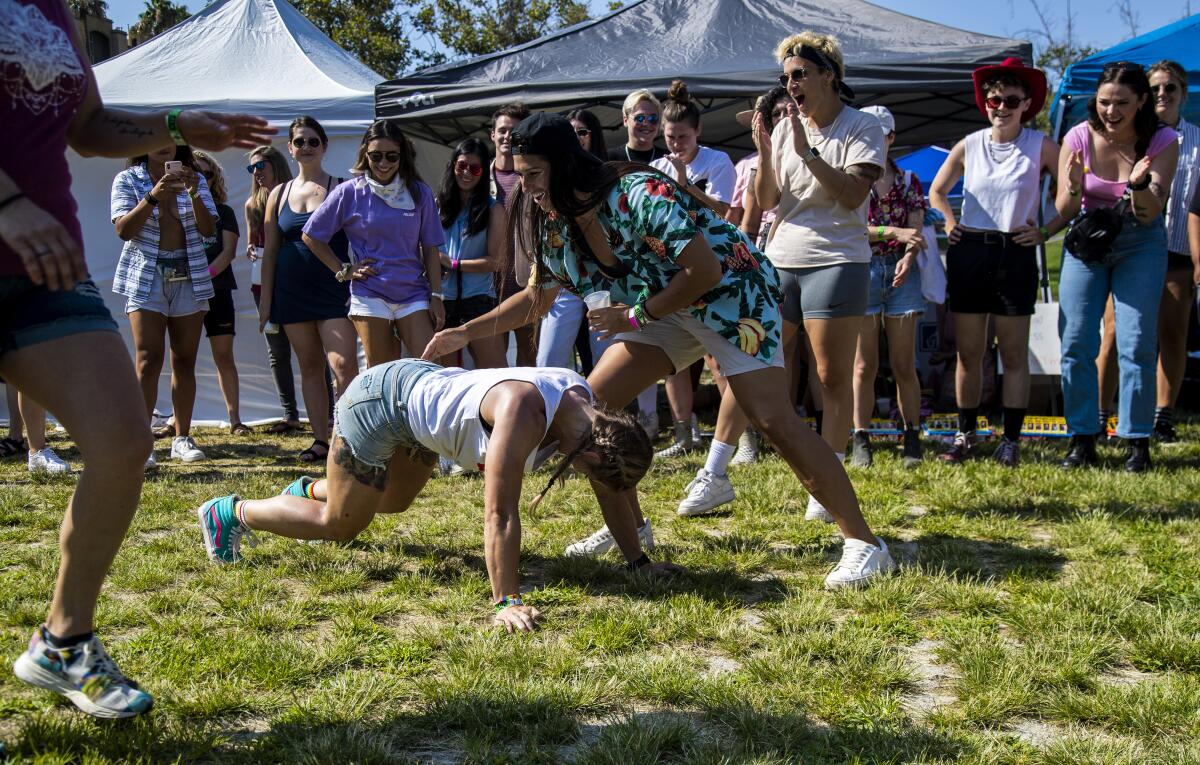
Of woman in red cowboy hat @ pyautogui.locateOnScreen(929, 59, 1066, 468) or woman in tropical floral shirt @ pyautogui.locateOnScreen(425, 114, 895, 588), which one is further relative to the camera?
woman in red cowboy hat @ pyautogui.locateOnScreen(929, 59, 1066, 468)

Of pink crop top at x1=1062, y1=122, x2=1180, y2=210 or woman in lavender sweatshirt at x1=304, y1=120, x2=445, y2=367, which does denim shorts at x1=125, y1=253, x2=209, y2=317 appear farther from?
pink crop top at x1=1062, y1=122, x2=1180, y2=210

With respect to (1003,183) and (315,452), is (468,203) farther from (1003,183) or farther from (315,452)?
(1003,183)

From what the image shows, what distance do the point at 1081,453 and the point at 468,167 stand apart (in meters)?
3.93

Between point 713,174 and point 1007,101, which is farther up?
point 1007,101

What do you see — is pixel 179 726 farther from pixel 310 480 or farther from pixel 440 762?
pixel 310 480

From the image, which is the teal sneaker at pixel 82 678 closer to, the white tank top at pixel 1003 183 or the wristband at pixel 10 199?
the wristband at pixel 10 199

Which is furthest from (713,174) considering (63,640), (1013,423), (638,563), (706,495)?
(63,640)

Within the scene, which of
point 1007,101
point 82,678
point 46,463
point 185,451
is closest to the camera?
point 82,678

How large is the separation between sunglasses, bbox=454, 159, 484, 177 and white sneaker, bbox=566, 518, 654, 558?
2880 mm

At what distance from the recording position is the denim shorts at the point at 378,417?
138 inches

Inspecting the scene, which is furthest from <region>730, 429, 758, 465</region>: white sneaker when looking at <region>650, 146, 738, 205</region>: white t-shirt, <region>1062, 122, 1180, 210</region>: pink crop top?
<region>1062, 122, 1180, 210</region>: pink crop top

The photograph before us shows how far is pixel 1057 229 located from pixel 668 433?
292 cm

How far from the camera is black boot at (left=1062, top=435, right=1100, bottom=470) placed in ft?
19.1

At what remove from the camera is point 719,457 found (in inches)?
192
